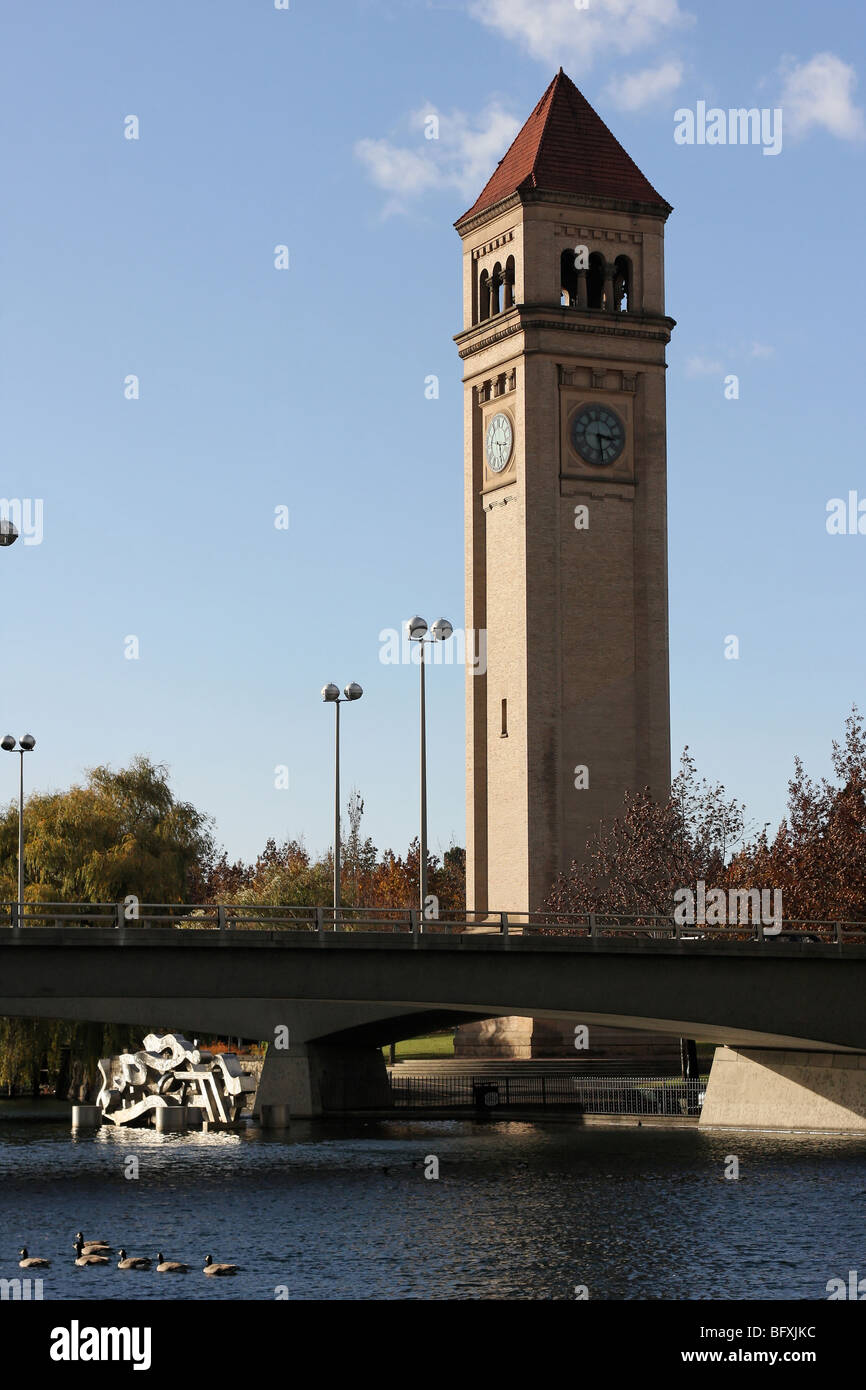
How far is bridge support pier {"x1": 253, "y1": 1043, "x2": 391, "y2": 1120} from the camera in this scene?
74.5 meters

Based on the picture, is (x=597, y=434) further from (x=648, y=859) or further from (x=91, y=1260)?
(x=91, y=1260)

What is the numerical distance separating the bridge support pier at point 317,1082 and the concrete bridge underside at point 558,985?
1037 centimetres

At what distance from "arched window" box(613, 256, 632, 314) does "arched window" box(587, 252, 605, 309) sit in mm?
604

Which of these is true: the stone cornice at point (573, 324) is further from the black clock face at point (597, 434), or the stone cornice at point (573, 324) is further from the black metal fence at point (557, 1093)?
the black metal fence at point (557, 1093)

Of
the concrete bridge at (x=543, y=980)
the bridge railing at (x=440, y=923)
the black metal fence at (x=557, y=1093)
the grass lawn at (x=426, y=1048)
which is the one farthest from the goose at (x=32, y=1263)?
the grass lawn at (x=426, y=1048)

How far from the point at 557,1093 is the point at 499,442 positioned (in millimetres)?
30257

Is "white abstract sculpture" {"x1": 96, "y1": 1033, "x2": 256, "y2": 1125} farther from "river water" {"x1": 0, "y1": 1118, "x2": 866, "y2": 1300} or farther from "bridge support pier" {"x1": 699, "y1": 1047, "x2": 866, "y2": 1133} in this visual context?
"bridge support pier" {"x1": 699, "y1": 1047, "x2": 866, "y2": 1133}

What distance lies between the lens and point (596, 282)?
3728 inches

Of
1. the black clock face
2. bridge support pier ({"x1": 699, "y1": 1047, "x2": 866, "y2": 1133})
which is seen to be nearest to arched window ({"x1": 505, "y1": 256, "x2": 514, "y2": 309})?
the black clock face

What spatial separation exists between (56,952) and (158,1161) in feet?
33.5

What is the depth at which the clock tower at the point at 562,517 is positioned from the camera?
292ft
